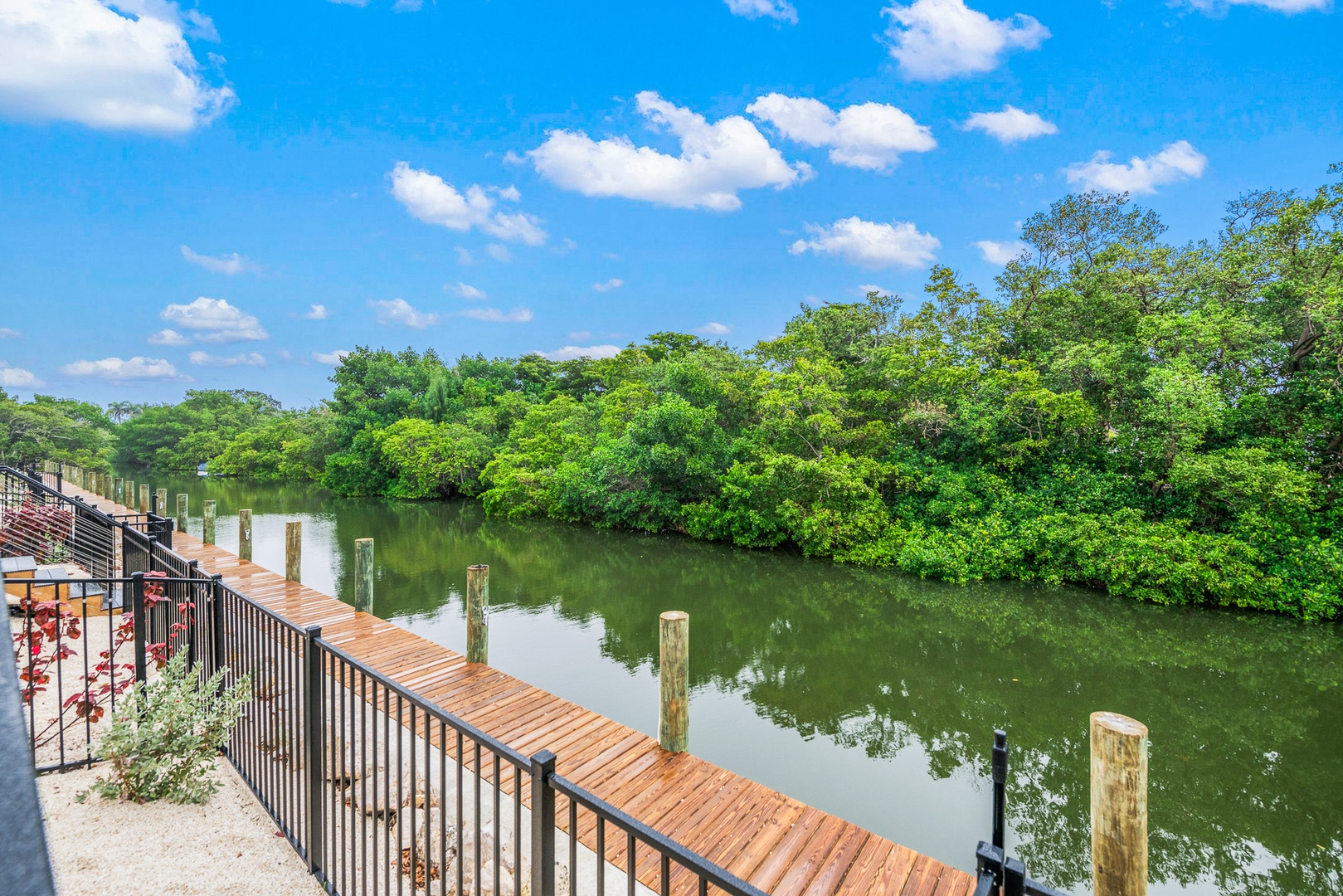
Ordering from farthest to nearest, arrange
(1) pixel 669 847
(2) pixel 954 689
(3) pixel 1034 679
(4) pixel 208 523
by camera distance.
Result: (4) pixel 208 523 < (3) pixel 1034 679 < (2) pixel 954 689 < (1) pixel 669 847

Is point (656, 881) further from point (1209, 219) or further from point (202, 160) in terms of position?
point (202, 160)

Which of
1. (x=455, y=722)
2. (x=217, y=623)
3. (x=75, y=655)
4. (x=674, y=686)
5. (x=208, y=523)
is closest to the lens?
(x=455, y=722)

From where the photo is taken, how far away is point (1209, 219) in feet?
46.8

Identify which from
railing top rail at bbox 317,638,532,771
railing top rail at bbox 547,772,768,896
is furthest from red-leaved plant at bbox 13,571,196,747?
railing top rail at bbox 547,772,768,896

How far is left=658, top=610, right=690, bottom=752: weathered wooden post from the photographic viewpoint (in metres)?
4.72

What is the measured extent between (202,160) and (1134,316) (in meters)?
34.5

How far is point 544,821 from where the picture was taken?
200cm

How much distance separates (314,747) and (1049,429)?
14178 millimetres

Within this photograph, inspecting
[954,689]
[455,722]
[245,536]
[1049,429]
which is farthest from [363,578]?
[1049,429]

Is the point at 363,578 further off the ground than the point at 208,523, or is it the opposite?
the point at 208,523

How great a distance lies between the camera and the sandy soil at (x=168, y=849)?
2820mm

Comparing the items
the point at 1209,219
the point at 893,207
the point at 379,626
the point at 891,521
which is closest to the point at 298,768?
the point at 379,626

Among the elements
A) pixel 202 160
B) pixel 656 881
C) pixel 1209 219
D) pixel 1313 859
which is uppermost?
pixel 202 160

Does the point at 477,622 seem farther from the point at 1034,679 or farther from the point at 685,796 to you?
the point at 1034,679
